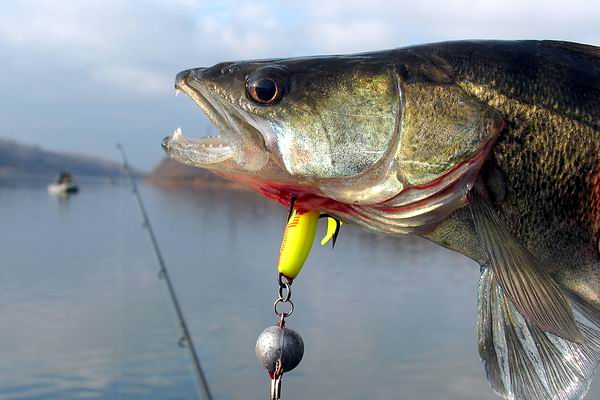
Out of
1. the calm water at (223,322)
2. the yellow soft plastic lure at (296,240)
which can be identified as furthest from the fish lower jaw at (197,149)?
the calm water at (223,322)

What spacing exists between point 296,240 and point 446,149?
526mm

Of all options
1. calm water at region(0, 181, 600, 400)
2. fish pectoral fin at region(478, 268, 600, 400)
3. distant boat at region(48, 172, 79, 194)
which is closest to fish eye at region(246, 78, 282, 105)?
fish pectoral fin at region(478, 268, 600, 400)

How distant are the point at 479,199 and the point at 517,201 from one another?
0.11 metres

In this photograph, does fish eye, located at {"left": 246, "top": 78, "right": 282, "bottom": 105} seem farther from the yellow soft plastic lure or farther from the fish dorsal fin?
the fish dorsal fin

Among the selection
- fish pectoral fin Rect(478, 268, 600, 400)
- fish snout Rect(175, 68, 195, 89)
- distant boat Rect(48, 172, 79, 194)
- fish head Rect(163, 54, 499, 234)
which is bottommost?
fish pectoral fin Rect(478, 268, 600, 400)

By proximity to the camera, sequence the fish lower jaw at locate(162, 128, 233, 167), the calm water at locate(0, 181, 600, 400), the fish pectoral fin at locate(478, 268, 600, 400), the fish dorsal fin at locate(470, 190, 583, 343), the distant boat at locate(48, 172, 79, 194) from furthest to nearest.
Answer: the distant boat at locate(48, 172, 79, 194), the calm water at locate(0, 181, 600, 400), the fish pectoral fin at locate(478, 268, 600, 400), the fish lower jaw at locate(162, 128, 233, 167), the fish dorsal fin at locate(470, 190, 583, 343)

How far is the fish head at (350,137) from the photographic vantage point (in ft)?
6.38

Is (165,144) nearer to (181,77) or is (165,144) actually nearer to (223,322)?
(181,77)

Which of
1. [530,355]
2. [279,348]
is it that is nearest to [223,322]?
[279,348]

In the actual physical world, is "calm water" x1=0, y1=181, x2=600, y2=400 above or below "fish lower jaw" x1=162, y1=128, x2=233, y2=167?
above

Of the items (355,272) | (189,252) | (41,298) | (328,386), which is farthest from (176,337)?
(189,252)

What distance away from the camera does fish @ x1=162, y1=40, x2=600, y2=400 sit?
1944 mm

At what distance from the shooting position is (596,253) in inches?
79.2

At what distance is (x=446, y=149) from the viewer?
1.94m
